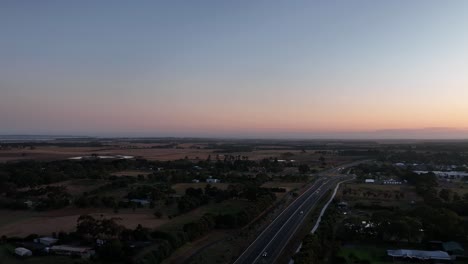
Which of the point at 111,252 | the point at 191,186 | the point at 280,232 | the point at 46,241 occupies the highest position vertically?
the point at 191,186

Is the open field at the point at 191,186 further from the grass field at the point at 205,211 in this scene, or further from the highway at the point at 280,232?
the highway at the point at 280,232

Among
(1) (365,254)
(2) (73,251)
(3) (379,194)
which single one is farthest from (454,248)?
(2) (73,251)

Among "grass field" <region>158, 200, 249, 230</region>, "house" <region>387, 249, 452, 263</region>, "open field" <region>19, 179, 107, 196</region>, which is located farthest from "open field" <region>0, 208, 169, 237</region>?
"house" <region>387, 249, 452, 263</region>

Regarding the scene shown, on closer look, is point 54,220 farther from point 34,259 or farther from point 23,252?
point 34,259

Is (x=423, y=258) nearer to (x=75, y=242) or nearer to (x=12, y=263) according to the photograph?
(x=75, y=242)

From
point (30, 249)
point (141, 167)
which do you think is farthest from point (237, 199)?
point (141, 167)

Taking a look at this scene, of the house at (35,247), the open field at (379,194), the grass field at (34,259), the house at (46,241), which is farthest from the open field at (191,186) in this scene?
the grass field at (34,259)
